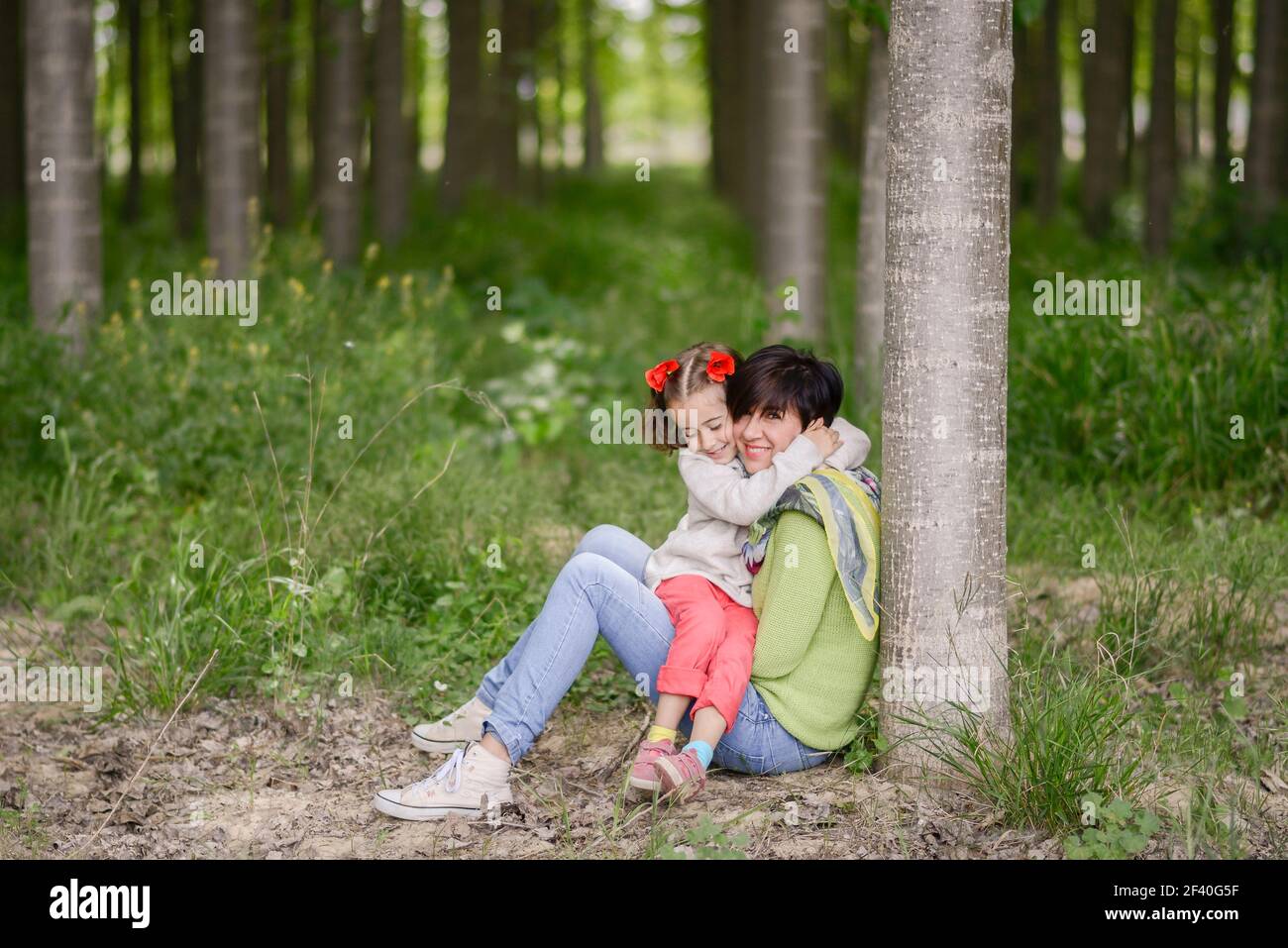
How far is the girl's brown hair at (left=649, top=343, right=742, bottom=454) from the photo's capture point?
148 inches

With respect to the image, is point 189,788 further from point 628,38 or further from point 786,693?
point 628,38

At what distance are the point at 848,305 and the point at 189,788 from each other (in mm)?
8290

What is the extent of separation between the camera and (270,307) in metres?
7.46

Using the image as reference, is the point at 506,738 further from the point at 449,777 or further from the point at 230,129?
the point at 230,129

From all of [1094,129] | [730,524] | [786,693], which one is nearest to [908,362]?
[730,524]

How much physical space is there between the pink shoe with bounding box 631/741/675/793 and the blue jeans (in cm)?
24

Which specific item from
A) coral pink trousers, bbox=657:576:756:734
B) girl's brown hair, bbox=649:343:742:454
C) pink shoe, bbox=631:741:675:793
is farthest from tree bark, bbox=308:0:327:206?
pink shoe, bbox=631:741:675:793

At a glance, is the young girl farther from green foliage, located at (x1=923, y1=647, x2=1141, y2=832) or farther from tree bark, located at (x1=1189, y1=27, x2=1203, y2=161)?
tree bark, located at (x1=1189, y1=27, x2=1203, y2=161)

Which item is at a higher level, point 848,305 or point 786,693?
point 848,305

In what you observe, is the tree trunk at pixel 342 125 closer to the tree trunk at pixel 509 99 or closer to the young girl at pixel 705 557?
the tree trunk at pixel 509 99

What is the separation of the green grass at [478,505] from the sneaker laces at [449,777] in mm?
743

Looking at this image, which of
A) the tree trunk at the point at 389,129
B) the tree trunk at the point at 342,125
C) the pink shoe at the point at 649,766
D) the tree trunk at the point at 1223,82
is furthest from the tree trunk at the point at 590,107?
the pink shoe at the point at 649,766

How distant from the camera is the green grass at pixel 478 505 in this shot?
4.14 m

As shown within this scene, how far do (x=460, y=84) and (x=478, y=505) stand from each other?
427 inches
